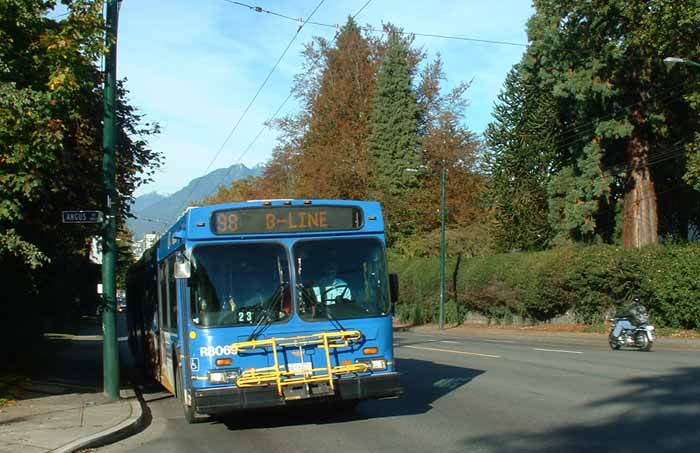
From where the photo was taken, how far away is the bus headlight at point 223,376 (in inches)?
395

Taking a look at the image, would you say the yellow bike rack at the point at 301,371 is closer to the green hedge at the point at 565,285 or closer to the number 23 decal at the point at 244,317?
the number 23 decal at the point at 244,317

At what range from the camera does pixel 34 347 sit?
26.0 metres

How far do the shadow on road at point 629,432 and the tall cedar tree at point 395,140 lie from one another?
4627cm

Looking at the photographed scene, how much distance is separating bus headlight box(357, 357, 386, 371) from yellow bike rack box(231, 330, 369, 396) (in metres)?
0.05

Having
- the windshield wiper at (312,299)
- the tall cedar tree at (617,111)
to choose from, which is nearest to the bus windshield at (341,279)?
the windshield wiper at (312,299)

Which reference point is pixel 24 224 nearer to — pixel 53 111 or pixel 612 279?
pixel 53 111

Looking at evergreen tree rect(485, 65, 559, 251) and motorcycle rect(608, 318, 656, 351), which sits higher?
evergreen tree rect(485, 65, 559, 251)

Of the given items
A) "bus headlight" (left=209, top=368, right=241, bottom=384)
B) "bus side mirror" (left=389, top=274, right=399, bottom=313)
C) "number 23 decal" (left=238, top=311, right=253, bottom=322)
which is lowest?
"bus headlight" (left=209, top=368, right=241, bottom=384)

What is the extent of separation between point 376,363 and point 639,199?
29893 mm

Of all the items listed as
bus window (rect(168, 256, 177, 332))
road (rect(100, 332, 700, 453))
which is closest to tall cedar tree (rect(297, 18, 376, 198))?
road (rect(100, 332, 700, 453))

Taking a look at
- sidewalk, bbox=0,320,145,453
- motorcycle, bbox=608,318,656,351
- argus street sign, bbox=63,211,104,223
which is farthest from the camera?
motorcycle, bbox=608,318,656,351

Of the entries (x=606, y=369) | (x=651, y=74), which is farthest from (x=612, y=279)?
(x=606, y=369)

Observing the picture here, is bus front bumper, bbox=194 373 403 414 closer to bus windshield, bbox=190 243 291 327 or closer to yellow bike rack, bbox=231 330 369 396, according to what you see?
yellow bike rack, bbox=231 330 369 396

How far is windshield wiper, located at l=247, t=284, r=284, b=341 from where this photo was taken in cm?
1020
